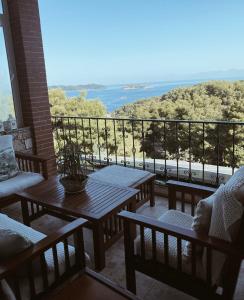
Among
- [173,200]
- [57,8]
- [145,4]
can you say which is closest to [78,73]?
[57,8]

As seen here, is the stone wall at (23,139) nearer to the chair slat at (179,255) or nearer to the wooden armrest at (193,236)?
the wooden armrest at (193,236)

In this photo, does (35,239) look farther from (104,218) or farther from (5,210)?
(5,210)

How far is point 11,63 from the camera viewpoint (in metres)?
3.74

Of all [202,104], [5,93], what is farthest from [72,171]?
[202,104]

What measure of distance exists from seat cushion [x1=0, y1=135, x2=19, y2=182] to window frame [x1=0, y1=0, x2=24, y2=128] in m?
0.75

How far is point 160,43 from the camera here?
1470 cm

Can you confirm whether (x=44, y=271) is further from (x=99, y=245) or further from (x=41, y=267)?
(x=99, y=245)

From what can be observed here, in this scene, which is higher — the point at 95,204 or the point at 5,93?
the point at 5,93

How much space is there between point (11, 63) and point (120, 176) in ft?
7.21

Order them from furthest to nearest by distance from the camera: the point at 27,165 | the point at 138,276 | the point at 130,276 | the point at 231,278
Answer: the point at 27,165
the point at 138,276
the point at 130,276
the point at 231,278

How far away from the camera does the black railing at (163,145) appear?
12.2ft

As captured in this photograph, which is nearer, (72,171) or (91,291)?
(91,291)

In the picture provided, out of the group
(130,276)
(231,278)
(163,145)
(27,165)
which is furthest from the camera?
(163,145)

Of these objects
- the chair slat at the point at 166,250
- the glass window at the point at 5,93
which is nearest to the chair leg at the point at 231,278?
the chair slat at the point at 166,250
